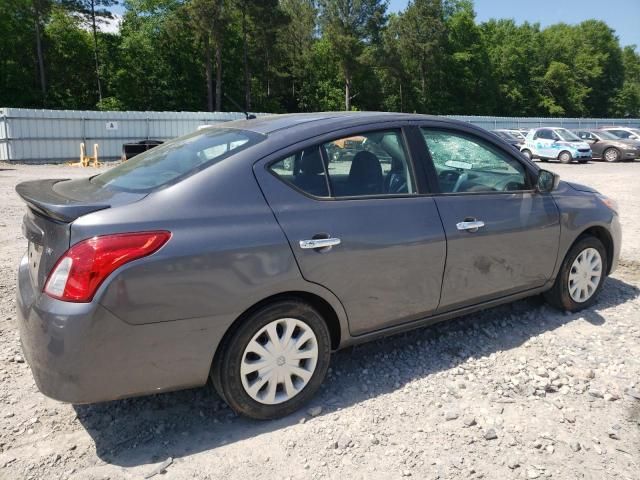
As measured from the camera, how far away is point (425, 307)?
351 cm

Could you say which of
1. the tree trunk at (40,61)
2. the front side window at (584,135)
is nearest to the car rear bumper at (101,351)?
the front side window at (584,135)

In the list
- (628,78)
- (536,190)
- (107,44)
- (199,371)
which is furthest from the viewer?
(628,78)

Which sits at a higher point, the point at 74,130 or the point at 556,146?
the point at 556,146

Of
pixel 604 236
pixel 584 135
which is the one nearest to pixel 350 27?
pixel 584 135

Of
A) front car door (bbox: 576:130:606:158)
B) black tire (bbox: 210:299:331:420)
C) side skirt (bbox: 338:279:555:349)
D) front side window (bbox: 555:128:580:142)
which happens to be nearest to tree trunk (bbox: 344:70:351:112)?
front car door (bbox: 576:130:606:158)

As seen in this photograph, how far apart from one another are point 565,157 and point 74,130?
22.5 metres

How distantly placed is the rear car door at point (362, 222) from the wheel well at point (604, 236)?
1.86m

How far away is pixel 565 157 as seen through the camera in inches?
982

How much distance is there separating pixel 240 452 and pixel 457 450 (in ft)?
3.62

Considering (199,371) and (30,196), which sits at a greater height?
(30,196)

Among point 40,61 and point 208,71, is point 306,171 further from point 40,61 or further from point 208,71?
point 208,71

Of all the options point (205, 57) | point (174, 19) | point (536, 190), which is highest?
point (174, 19)

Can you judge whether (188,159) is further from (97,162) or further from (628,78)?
(628,78)

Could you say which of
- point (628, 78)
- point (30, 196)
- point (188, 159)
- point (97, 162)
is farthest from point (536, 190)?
point (628, 78)
